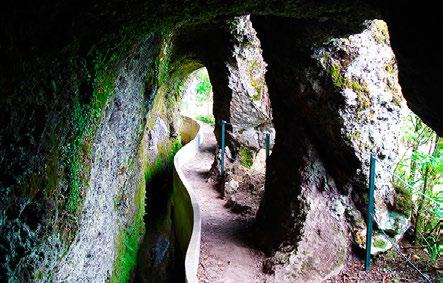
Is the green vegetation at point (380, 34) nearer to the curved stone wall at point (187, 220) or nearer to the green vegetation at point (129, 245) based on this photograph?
the curved stone wall at point (187, 220)

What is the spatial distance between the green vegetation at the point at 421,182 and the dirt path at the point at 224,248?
2.52 metres

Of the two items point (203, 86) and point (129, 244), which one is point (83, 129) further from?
point (203, 86)

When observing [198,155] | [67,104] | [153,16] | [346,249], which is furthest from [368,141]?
[198,155]

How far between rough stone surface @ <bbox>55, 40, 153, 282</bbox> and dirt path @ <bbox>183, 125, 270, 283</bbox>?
164 centimetres

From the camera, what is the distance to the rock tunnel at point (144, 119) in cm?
357

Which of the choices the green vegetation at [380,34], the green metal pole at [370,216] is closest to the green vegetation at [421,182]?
the green metal pole at [370,216]

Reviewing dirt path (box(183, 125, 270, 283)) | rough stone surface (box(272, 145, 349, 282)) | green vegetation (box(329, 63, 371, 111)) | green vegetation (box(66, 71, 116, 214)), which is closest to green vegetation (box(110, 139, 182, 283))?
dirt path (box(183, 125, 270, 283))

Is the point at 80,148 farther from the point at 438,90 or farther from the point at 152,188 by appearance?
the point at 152,188

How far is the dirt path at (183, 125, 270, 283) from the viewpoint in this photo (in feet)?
22.8

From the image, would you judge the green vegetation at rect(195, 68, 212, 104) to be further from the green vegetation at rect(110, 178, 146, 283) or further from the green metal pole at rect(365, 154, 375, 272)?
the green metal pole at rect(365, 154, 375, 272)

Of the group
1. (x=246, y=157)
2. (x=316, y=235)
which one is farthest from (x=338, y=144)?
(x=246, y=157)

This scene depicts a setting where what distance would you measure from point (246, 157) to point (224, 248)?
636cm

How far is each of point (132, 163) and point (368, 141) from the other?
4567mm

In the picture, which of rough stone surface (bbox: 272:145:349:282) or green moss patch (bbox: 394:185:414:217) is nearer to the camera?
rough stone surface (bbox: 272:145:349:282)
